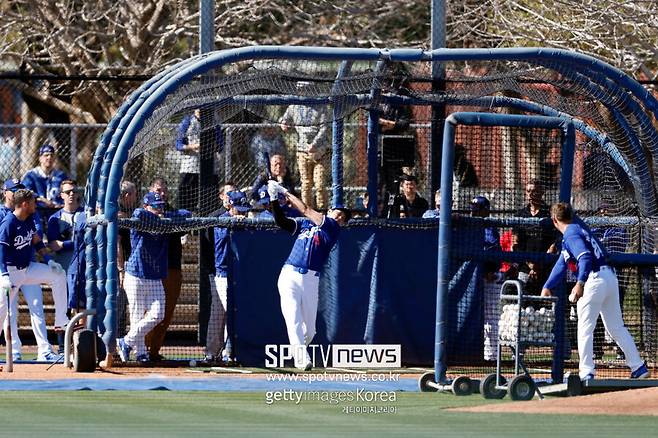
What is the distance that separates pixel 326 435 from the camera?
8.84 m

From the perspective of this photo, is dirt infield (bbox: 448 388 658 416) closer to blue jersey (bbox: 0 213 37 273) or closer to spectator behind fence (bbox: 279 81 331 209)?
blue jersey (bbox: 0 213 37 273)

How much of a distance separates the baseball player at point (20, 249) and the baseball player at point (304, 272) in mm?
2621

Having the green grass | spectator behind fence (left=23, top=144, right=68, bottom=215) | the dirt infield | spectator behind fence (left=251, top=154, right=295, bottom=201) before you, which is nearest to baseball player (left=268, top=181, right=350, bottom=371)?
spectator behind fence (left=251, top=154, right=295, bottom=201)

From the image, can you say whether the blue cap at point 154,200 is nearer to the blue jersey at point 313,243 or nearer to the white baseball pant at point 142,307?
the white baseball pant at point 142,307

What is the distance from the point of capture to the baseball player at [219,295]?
14594mm

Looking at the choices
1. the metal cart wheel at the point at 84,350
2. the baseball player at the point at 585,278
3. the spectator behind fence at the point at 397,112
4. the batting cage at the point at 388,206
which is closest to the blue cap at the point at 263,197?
the batting cage at the point at 388,206

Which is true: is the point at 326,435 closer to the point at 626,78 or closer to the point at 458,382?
the point at 458,382

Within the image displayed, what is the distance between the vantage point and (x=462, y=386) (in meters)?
11.7

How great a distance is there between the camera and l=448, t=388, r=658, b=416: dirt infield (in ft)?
34.0

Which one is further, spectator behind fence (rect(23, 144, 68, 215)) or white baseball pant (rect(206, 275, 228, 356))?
spectator behind fence (rect(23, 144, 68, 215))

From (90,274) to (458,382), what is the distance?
4168 mm

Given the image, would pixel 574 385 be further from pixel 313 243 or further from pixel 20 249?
pixel 20 249

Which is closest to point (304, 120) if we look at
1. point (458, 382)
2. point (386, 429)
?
point (458, 382)

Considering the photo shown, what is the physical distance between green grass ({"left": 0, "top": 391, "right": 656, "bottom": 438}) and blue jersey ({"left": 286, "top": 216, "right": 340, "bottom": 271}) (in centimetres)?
267
